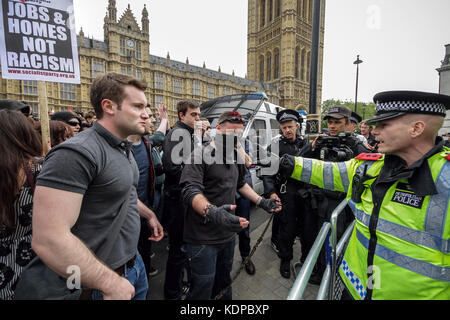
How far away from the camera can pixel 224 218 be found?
160 cm

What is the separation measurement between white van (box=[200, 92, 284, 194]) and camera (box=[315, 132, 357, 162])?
213 cm

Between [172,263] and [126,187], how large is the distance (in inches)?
65.1

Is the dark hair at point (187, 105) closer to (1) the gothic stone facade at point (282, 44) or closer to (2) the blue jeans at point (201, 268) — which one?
(2) the blue jeans at point (201, 268)

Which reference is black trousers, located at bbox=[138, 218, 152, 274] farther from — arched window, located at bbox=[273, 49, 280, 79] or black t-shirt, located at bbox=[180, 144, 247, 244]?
arched window, located at bbox=[273, 49, 280, 79]

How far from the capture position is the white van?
5473mm

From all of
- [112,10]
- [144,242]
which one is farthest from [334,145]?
[112,10]

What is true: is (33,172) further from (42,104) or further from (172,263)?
(172,263)

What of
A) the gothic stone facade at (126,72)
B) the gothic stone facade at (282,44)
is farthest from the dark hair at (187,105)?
the gothic stone facade at (282,44)

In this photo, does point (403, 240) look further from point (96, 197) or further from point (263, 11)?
point (263, 11)

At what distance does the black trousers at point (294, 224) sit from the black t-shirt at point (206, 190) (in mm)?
1474

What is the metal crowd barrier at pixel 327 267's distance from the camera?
3.78ft

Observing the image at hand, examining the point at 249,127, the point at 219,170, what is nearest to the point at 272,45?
the point at 249,127

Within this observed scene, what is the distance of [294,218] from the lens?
332 cm

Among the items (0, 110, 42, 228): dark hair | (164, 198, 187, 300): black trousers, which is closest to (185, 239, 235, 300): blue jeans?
(164, 198, 187, 300): black trousers
